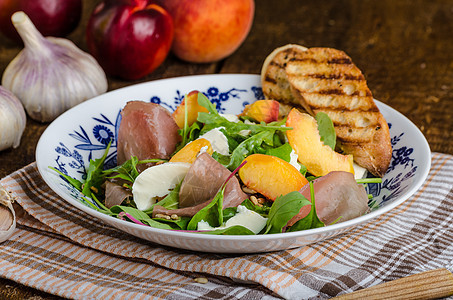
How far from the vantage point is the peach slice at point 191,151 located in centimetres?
193

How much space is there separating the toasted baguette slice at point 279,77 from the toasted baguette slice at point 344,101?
2.4 inches

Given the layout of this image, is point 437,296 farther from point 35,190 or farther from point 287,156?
point 35,190

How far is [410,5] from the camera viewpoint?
444 centimetres

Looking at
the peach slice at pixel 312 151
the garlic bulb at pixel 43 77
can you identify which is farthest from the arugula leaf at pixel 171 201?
the garlic bulb at pixel 43 77

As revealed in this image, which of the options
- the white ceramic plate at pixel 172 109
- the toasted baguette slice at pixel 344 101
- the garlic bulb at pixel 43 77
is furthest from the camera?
the garlic bulb at pixel 43 77

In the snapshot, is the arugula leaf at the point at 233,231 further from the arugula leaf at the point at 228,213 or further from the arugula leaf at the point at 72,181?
the arugula leaf at the point at 72,181

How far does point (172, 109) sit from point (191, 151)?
0.76 m

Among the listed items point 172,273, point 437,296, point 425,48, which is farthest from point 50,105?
point 425,48

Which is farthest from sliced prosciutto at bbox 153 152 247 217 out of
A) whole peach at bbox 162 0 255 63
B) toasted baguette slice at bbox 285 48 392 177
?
whole peach at bbox 162 0 255 63

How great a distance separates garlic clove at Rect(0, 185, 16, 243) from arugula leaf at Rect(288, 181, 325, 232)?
3.19 ft

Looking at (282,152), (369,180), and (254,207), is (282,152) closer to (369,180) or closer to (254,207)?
(254,207)

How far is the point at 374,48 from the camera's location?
3.75 m

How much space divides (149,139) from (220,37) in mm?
1460

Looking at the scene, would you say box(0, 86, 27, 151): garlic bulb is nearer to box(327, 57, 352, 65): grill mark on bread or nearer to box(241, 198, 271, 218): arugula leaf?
box(241, 198, 271, 218): arugula leaf
